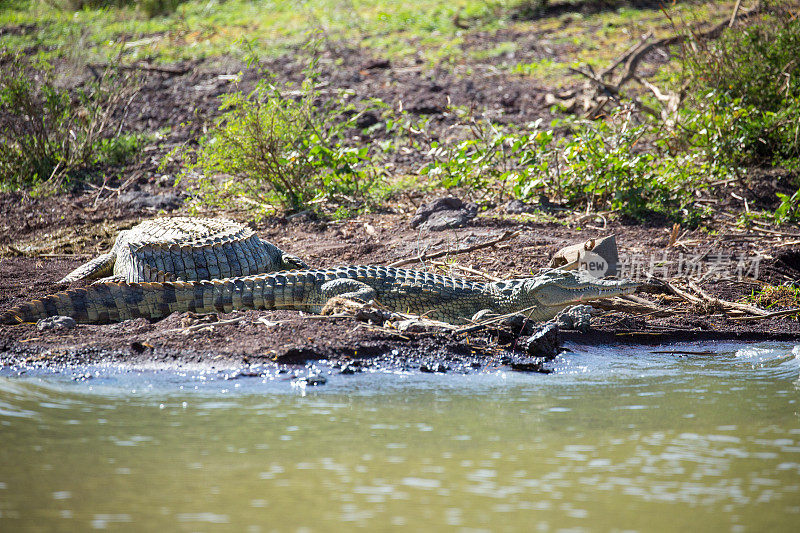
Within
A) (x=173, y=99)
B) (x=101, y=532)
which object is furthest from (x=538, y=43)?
(x=101, y=532)

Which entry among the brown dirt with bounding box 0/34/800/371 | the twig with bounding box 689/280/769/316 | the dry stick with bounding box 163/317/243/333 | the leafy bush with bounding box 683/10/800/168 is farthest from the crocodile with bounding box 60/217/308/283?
the leafy bush with bounding box 683/10/800/168

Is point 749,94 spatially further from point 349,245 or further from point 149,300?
point 149,300

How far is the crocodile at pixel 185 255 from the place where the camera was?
5.72 m

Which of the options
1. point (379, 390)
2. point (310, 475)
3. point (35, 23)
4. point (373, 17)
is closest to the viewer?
point (310, 475)

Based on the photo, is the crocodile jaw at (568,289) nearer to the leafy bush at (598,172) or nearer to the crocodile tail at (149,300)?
the crocodile tail at (149,300)

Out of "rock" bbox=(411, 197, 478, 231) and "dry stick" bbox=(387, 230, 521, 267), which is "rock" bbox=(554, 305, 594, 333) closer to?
"dry stick" bbox=(387, 230, 521, 267)

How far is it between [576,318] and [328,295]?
167 centimetres

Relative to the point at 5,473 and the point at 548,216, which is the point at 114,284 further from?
the point at 548,216

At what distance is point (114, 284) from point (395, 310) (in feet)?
6.26

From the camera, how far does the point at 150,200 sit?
8.46m

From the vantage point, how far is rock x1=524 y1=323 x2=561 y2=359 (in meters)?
4.36

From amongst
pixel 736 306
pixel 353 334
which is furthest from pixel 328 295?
pixel 736 306

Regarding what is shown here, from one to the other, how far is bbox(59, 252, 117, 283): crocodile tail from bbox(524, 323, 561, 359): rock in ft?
11.9

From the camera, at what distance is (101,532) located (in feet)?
7.84
